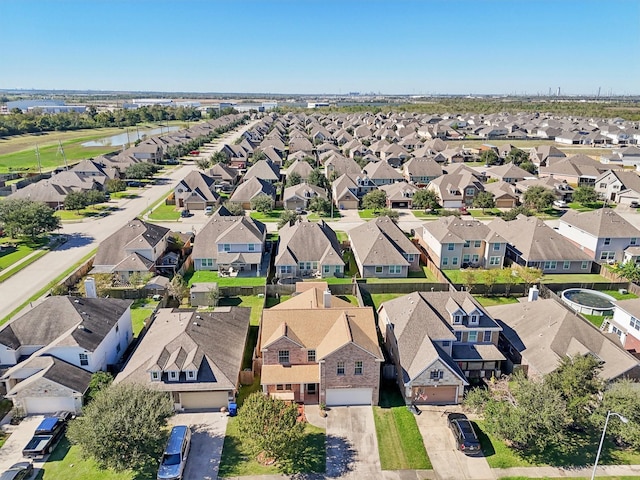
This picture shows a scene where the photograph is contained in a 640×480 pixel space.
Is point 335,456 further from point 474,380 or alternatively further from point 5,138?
point 5,138

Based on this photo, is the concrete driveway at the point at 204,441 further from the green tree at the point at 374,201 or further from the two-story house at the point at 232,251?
the green tree at the point at 374,201

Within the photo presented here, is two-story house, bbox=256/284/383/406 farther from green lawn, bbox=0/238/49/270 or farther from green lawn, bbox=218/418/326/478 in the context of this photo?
green lawn, bbox=0/238/49/270

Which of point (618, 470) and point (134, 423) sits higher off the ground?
point (134, 423)

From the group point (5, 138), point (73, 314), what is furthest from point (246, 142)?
point (73, 314)

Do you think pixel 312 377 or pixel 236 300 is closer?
pixel 312 377

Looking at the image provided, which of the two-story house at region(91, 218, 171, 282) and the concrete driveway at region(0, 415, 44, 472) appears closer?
→ the concrete driveway at region(0, 415, 44, 472)

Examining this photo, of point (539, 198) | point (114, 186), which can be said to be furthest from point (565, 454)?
point (114, 186)

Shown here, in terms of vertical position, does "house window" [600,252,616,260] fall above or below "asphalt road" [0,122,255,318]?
above

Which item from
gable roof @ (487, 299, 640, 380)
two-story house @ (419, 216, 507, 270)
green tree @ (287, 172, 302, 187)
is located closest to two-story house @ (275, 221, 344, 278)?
two-story house @ (419, 216, 507, 270)
